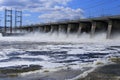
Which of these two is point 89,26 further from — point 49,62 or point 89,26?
point 49,62

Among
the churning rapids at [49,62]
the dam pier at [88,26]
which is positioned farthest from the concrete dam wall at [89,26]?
the churning rapids at [49,62]

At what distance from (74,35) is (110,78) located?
74499mm

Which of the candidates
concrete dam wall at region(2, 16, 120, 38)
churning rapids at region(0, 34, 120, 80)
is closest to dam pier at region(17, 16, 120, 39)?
concrete dam wall at region(2, 16, 120, 38)

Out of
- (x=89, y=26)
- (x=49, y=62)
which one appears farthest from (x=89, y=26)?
(x=49, y=62)

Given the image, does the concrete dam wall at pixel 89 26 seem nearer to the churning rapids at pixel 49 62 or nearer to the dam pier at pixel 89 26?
the dam pier at pixel 89 26

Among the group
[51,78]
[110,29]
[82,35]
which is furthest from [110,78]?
[82,35]

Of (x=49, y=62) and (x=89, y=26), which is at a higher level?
(x=89, y=26)

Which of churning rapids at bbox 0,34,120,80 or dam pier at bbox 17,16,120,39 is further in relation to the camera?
dam pier at bbox 17,16,120,39

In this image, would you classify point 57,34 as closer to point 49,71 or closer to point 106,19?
point 106,19

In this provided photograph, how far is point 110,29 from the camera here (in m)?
61.2

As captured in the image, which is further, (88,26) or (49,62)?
(88,26)

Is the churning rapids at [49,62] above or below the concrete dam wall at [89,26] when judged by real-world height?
below

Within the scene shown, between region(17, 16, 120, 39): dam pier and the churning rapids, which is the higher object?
region(17, 16, 120, 39): dam pier

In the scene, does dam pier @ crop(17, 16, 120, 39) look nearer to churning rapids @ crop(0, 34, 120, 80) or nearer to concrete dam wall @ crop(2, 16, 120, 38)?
concrete dam wall @ crop(2, 16, 120, 38)
